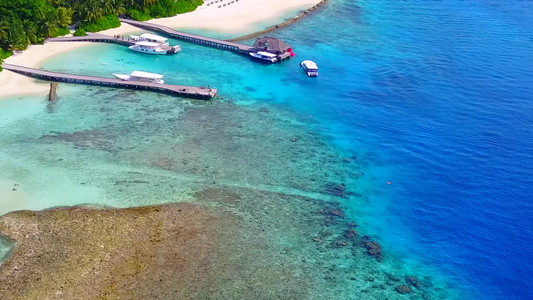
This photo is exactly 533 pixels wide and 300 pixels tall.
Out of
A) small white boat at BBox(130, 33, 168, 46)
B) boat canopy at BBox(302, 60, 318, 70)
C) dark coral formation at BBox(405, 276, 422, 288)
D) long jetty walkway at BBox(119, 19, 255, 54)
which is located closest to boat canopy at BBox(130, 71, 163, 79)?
small white boat at BBox(130, 33, 168, 46)

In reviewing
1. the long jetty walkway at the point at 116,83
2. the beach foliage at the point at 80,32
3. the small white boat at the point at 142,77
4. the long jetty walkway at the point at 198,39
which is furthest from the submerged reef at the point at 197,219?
the beach foliage at the point at 80,32

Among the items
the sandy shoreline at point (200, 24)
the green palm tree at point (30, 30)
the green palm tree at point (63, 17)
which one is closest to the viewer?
the sandy shoreline at point (200, 24)

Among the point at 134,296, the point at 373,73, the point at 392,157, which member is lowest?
the point at 134,296

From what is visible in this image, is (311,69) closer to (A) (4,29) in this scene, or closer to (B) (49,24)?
(B) (49,24)

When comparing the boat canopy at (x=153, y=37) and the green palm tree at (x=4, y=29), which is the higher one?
the green palm tree at (x=4, y=29)

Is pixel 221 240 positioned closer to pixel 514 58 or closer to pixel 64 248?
pixel 64 248

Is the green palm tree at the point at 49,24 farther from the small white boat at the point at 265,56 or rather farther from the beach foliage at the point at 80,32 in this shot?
the small white boat at the point at 265,56

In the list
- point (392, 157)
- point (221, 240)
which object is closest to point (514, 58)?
point (392, 157)

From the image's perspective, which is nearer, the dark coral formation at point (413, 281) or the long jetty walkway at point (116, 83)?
the dark coral formation at point (413, 281)
